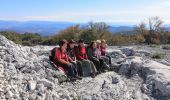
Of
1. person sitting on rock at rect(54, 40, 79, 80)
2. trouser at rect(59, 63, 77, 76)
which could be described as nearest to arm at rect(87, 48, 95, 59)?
person sitting on rock at rect(54, 40, 79, 80)

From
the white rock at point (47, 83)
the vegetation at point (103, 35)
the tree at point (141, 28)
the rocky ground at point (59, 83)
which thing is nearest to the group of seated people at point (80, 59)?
the rocky ground at point (59, 83)

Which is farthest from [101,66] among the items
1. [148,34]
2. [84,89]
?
[148,34]

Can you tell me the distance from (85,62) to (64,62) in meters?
1.58

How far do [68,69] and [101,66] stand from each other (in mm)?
3018

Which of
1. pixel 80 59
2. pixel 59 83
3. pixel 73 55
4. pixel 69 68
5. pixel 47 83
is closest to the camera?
pixel 47 83

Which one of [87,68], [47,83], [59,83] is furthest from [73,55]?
[47,83]

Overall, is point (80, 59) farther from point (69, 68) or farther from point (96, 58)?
point (69, 68)

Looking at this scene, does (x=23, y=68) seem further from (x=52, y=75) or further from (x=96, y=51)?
(x=96, y=51)

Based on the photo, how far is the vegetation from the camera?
56.8m

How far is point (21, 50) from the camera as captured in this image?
14.2 meters

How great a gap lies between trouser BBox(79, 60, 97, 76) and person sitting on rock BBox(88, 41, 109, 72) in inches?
37.5

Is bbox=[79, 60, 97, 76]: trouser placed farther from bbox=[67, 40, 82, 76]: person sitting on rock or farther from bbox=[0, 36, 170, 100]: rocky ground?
bbox=[0, 36, 170, 100]: rocky ground

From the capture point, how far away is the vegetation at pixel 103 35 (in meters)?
56.8

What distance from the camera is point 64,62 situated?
13.9 metres
